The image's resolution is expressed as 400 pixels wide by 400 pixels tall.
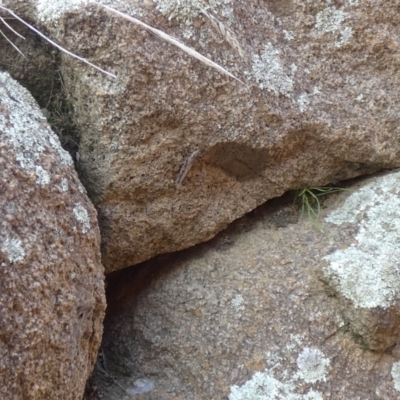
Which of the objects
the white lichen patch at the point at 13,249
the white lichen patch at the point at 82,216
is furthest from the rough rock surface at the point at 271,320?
the white lichen patch at the point at 13,249

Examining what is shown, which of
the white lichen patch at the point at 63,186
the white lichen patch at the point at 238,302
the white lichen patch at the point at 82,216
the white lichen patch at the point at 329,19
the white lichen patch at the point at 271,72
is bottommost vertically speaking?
the white lichen patch at the point at 238,302

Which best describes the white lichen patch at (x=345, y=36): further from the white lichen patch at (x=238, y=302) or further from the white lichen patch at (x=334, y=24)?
the white lichen patch at (x=238, y=302)

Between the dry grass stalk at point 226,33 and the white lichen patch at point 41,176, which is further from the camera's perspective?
the dry grass stalk at point 226,33

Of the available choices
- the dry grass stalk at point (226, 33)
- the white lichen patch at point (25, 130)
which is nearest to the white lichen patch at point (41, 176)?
the white lichen patch at point (25, 130)

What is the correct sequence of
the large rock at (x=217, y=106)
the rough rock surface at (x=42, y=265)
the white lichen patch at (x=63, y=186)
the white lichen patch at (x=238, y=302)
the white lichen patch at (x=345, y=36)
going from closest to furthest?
the rough rock surface at (x=42, y=265) < the white lichen patch at (x=63, y=186) < the large rock at (x=217, y=106) < the white lichen patch at (x=238, y=302) < the white lichen patch at (x=345, y=36)

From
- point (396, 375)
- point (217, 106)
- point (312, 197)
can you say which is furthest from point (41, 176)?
point (396, 375)

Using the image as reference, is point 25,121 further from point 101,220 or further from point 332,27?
point 332,27

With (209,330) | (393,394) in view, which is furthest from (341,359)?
(209,330)

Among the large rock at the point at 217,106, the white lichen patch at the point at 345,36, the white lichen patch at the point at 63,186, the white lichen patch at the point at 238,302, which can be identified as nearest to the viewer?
the white lichen patch at the point at 63,186

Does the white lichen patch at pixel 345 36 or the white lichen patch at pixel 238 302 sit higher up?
the white lichen patch at pixel 345 36
